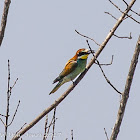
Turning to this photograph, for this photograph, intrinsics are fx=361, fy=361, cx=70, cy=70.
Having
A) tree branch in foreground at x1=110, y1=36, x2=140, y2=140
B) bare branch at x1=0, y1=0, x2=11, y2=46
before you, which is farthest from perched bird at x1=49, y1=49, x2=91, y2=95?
tree branch in foreground at x1=110, y1=36, x2=140, y2=140

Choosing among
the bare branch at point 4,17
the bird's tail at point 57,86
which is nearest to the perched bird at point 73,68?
the bird's tail at point 57,86

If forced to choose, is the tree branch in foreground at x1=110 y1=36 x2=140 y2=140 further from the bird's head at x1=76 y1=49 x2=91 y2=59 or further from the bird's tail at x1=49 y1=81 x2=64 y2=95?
the bird's tail at x1=49 y1=81 x2=64 y2=95

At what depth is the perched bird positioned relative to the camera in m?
6.38

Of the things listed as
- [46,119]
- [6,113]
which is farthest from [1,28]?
[46,119]

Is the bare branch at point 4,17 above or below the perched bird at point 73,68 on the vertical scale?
below

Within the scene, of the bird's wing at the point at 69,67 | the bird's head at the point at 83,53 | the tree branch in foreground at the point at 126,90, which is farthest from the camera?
the bird's wing at the point at 69,67

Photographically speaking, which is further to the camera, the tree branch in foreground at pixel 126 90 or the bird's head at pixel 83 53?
the bird's head at pixel 83 53

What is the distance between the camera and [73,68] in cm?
658

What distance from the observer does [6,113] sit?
3293 mm

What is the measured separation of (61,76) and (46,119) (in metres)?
3.29

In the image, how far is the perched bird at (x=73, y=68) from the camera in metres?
6.38

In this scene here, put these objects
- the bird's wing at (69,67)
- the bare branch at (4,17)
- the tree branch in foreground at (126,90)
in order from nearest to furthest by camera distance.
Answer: the tree branch in foreground at (126,90)
the bare branch at (4,17)
the bird's wing at (69,67)

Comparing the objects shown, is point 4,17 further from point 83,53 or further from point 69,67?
point 69,67

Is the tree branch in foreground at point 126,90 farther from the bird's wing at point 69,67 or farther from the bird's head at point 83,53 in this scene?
the bird's wing at point 69,67
